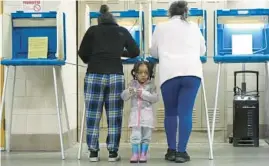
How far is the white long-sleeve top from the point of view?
11.9ft

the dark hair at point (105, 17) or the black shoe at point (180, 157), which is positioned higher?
the dark hair at point (105, 17)

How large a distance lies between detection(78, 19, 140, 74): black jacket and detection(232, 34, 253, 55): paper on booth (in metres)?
0.97

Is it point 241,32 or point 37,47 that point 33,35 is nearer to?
point 37,47

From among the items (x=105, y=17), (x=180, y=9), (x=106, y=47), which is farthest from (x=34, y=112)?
(x=180, y=9)

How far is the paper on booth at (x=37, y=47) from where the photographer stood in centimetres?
404

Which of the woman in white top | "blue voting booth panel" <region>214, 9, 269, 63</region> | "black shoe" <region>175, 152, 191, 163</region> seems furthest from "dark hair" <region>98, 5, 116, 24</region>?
"black shoe" <region>175, 152, 191, 163</region>

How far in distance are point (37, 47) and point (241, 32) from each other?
6.25 feet

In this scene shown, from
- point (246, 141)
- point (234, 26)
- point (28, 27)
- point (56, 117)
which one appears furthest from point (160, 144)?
point (28, 27)

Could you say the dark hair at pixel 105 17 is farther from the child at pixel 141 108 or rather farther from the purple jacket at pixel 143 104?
the purple jacket at pixel 143 104

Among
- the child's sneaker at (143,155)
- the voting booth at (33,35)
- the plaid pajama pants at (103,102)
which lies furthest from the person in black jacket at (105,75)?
the voting booth at (33,35)

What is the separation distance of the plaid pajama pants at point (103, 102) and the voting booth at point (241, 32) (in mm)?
1027

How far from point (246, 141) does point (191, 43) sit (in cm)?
160

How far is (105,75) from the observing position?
3.75m

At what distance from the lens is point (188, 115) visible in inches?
145
